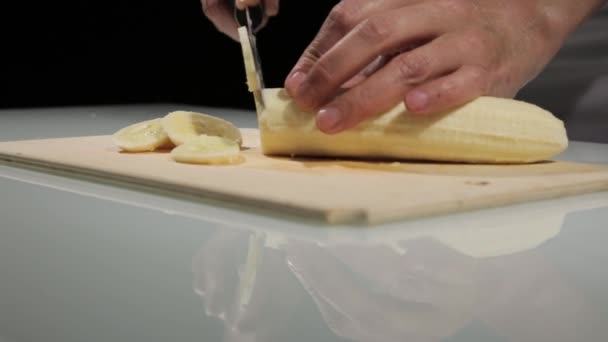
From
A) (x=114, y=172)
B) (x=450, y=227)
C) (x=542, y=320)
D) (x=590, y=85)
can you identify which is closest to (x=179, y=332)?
(x=542, y=320)

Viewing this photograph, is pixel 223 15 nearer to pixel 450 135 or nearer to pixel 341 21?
pixel 341 21

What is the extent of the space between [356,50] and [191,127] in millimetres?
375

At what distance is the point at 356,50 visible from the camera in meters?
1.43

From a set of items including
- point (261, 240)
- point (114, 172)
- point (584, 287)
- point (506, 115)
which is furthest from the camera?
point (506, 115)

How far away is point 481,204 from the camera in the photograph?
3.61 ft

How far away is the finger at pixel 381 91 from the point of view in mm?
1397

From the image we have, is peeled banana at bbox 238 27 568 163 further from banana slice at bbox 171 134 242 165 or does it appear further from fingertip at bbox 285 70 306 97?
banana slice at bbox 171 134 242 165

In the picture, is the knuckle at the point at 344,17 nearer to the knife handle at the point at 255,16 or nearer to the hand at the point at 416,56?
the hand at the point at 416,56

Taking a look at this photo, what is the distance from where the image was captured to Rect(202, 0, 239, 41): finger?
1.99m

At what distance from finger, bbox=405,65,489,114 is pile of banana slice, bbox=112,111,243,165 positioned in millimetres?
320

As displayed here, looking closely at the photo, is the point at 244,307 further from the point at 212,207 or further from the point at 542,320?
the point at 212,207

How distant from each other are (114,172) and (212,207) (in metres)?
0.24

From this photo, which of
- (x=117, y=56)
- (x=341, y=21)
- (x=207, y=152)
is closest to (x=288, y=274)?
(x=207, y=152)

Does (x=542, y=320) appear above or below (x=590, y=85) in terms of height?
above
